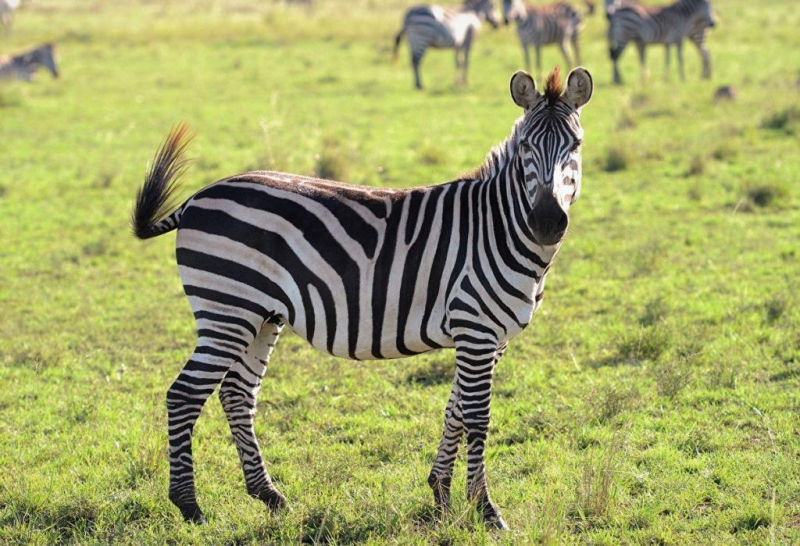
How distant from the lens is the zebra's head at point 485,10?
25.4 m

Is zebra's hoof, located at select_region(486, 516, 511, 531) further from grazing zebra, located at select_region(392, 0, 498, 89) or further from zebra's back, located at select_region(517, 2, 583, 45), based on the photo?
zebra's back, located at select_region(517, 2, 583, 45)

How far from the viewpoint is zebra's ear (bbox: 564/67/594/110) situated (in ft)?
15.0

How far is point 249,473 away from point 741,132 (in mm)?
12297

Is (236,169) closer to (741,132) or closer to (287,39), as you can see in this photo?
(741,132)

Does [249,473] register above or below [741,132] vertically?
below

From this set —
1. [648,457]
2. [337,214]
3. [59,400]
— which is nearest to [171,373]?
[59,400]

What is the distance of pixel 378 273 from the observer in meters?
4.88

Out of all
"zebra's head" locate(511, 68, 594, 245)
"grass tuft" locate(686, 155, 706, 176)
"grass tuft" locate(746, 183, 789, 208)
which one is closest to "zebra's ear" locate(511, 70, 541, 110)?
"zebra's head" locate(511, 68, 594, 245)

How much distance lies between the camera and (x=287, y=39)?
29094 millimetres

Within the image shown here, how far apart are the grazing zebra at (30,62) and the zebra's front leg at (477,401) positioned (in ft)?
71.6

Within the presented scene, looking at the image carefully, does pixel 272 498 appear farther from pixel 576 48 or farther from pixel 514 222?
pixel 576 48

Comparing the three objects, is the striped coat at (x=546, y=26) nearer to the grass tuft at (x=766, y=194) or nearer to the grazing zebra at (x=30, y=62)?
the grass tuft at (x=766, y=194)

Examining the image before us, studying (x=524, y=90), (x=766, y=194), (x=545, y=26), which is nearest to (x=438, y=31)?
(x=545, y=26)

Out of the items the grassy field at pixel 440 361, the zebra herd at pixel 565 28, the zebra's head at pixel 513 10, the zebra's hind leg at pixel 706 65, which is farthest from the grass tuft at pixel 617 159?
the zebra's head at pixel 513 10
